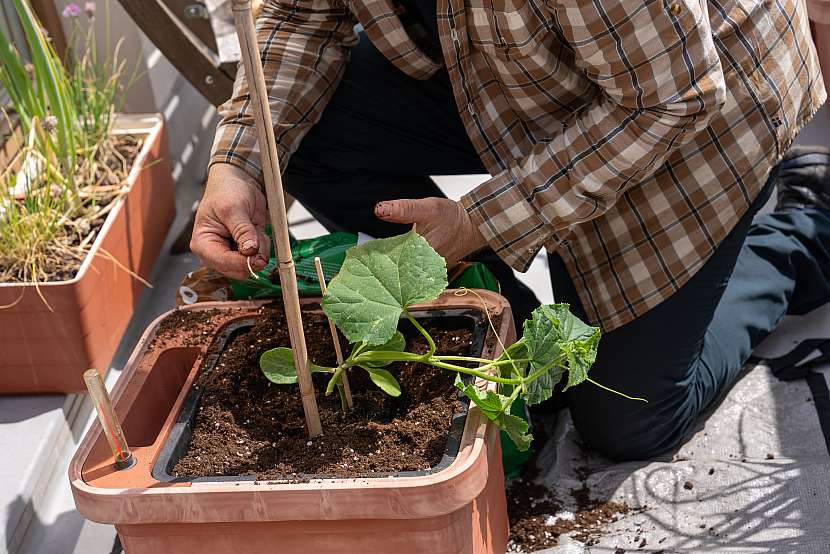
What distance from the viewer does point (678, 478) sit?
1624 millimetres

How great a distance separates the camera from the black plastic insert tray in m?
1.11

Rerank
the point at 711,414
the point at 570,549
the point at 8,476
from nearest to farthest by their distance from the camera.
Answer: the point at 570,549, the point at 8,476, the point at 711,414

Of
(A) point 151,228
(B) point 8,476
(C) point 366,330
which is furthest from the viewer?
(A) point 151,228

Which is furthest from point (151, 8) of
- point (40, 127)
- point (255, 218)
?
point (255, 218)

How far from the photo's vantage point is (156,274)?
2.40 meters

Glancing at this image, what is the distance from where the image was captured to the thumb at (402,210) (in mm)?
1284

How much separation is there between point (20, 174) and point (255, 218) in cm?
85

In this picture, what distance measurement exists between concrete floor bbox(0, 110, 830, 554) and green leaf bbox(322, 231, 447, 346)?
57cm

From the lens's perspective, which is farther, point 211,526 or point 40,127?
point 40,127

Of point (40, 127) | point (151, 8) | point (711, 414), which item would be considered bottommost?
point (711, 414)

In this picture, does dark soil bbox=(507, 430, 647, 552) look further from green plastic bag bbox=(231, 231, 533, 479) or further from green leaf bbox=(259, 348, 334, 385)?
green leaf bbox=(259, 348, 334, 385)

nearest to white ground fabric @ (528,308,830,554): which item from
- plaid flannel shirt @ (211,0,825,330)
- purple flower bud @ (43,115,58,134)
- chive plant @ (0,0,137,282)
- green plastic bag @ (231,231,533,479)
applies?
green plastic bag @ (231,231,533,479)

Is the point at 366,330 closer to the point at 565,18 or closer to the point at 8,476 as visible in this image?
the point at 565,18

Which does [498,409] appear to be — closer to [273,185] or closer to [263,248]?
[273,185]
